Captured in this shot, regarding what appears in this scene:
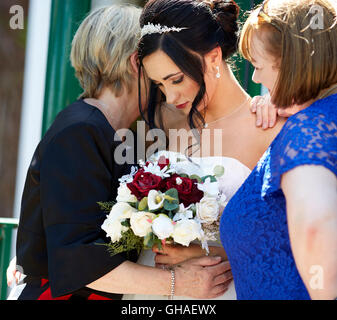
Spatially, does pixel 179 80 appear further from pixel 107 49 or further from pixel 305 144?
pixel 305 144

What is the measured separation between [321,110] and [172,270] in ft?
3.87

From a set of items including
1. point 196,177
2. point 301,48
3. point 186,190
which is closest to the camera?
point 301,48

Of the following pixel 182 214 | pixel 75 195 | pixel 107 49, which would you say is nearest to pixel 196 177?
pixel 182 214

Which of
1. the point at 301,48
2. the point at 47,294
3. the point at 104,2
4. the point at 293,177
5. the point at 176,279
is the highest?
the point at 104,2

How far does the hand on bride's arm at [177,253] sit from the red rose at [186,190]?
11.1 inches

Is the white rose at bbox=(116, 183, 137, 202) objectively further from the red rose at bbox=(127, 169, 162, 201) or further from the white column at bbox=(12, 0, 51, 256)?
the white column at bbox=(12, 0, 51, 256)

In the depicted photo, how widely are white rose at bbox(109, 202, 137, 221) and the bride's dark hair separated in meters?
0.70

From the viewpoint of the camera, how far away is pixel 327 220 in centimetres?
162

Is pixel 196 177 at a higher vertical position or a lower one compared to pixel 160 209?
higher

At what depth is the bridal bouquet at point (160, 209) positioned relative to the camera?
2416 millimetres

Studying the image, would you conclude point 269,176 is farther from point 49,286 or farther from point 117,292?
point 49,286

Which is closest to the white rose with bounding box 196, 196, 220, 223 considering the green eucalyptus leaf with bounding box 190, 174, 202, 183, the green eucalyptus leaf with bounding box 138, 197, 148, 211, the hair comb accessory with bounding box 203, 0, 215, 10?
the green eucalyptus leaf with bounding box 190, 174, 202, 183

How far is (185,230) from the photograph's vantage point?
2400 mm

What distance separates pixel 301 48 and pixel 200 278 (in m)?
1.23
